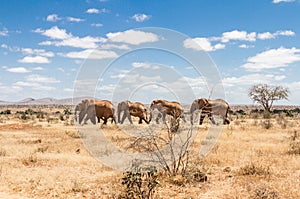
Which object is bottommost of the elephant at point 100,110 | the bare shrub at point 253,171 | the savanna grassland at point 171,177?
the savanna grassland at point 171,177

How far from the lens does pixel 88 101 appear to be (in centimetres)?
2759

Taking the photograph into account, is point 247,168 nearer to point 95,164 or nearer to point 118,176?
point 118,176

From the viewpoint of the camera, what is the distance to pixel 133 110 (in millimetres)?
26672

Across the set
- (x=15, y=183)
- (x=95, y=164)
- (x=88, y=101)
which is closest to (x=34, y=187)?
(x=15, y=183)

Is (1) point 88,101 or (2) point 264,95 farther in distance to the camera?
(2) point 264,95

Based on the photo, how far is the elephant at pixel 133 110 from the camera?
85.4 ft

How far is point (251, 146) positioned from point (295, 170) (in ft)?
14.9

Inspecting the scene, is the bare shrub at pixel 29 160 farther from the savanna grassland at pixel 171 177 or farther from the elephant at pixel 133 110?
the elephant at pixel 133 110

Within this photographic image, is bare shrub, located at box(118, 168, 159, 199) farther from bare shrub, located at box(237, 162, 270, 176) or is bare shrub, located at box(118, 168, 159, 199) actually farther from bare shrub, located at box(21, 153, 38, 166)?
bare shrub, located at box(21, 153, 38, 166)

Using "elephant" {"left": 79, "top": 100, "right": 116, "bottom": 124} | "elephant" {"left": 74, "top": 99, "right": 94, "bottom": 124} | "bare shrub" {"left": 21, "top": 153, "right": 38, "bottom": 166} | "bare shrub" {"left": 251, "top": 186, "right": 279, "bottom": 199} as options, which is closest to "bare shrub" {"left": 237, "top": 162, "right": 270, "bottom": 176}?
"bare shrub" {"left": 251, "top": 186, "right": 279, "bottom": 199}

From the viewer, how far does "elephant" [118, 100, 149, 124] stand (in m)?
26.0

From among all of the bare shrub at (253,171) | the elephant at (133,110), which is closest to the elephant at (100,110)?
the elephant at (133,110)

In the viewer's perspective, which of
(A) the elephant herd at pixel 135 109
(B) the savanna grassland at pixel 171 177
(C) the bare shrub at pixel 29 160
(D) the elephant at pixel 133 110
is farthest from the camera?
(D) the elephant at pixel 133 110

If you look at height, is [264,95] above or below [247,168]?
above
